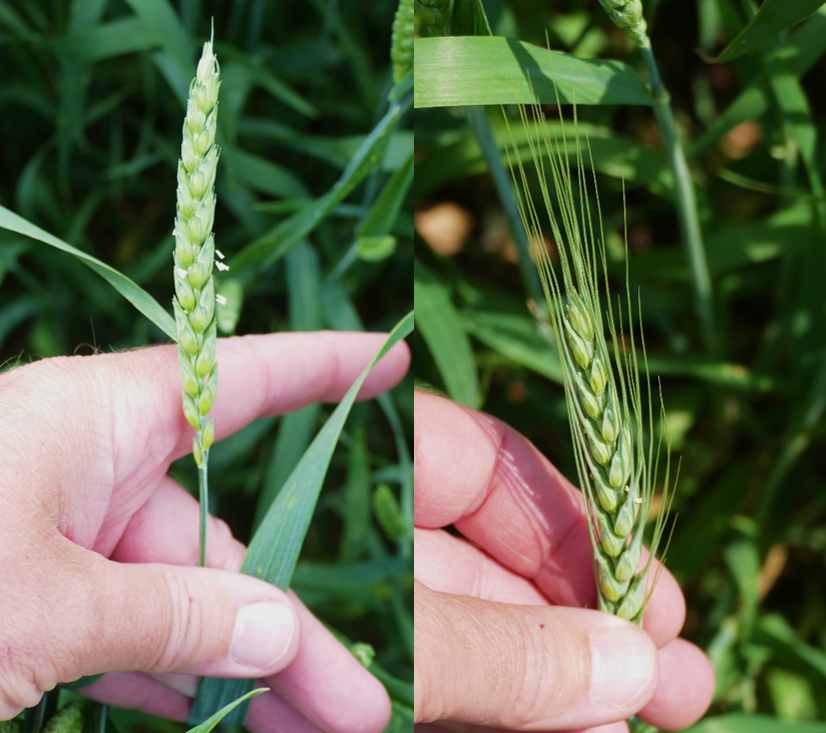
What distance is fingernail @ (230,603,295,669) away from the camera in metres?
0.63

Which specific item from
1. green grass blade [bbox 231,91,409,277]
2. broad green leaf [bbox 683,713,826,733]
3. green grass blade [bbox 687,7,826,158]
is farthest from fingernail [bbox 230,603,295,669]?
green grass blade [bbox 687,7,826,158]

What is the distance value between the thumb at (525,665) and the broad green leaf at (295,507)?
Result: 11 cm

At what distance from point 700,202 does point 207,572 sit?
706mm

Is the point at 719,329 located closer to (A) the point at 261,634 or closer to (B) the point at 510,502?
(B) the point at 510,502

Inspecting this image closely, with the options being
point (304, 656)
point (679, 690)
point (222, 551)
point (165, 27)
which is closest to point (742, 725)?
point (679, 690)

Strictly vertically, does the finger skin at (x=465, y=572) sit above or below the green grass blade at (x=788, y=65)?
below

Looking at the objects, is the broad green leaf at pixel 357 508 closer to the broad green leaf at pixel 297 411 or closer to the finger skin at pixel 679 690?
the broad green leaf at pixel 297 411

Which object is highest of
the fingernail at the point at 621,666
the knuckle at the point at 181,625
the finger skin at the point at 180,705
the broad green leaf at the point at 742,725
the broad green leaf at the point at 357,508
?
the knuckle at the point at 181,625

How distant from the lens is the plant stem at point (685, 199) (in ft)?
2.16

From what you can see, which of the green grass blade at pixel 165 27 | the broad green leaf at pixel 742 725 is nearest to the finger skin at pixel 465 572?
the broad green leaf at pixel 742 725

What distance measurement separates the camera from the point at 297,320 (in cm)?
93

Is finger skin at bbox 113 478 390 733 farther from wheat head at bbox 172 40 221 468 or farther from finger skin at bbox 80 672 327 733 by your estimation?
wheat head at bbox 172 40 221 468

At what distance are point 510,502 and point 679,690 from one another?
265 millimetres

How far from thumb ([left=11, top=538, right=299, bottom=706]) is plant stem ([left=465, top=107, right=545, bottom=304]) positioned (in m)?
0.43
